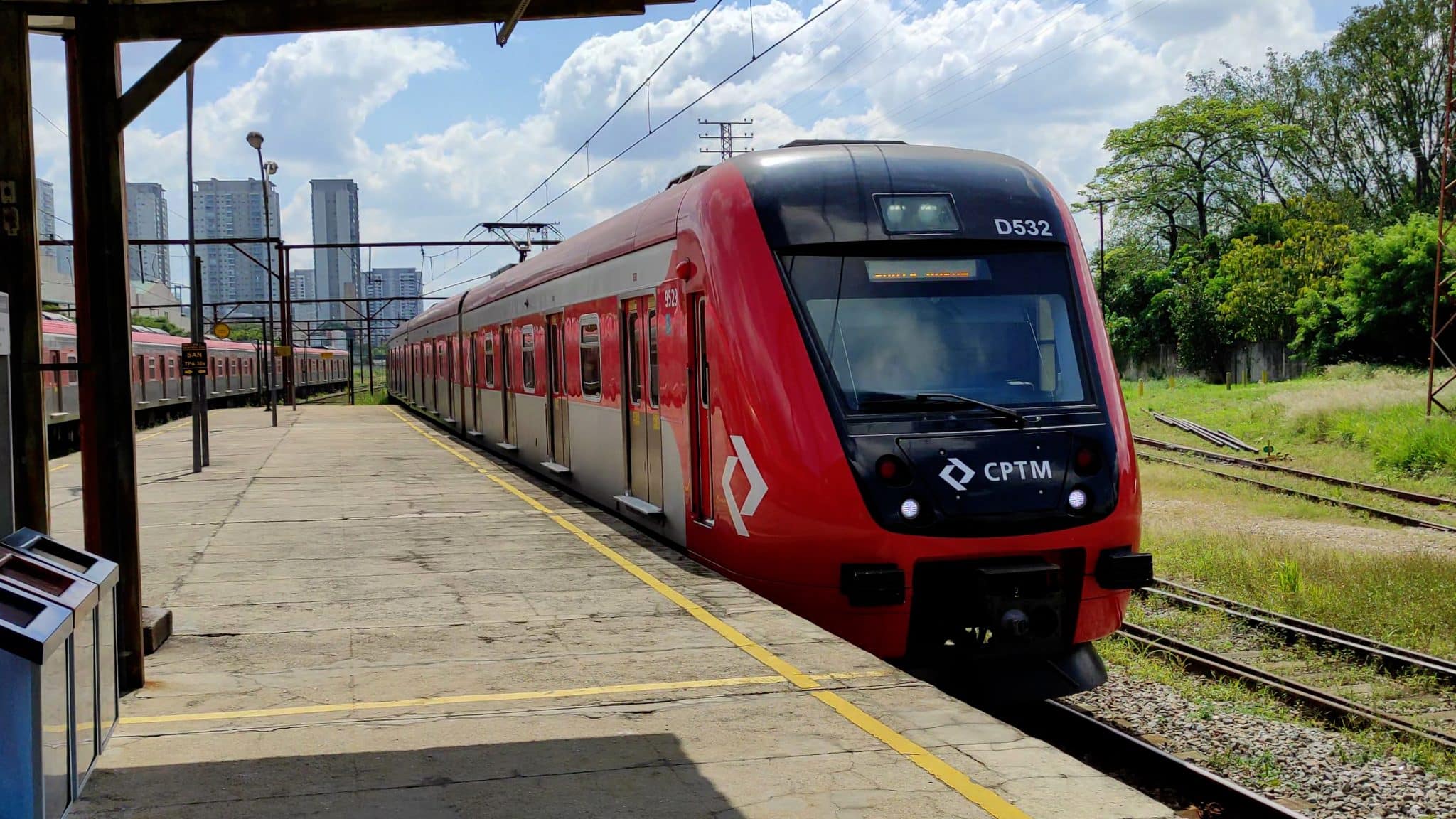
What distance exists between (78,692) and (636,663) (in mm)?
2771

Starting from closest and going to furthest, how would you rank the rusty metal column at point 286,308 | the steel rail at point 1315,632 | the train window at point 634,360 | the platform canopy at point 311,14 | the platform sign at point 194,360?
the platform canopy at point 311,14, the steel rail at point 1315,632, the train window at point 634,360, the platform sign at point 194,360, the rusty metal column at point 286,308

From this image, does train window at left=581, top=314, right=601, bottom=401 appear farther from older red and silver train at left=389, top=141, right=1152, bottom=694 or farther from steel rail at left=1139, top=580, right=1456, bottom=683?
steel rail at left=1139, top=580, right=1456, bottom=683

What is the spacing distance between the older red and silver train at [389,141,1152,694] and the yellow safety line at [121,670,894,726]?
1.08 metres

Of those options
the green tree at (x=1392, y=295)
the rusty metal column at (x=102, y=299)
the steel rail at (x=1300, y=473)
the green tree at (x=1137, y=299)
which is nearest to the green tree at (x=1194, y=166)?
the green tree at (x=1137, y=299)

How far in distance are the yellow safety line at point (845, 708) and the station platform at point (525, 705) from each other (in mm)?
16

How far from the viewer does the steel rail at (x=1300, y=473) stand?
17781 mm

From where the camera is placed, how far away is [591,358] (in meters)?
13.0

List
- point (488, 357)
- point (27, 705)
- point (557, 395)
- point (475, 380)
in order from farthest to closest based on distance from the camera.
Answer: point (475, 380)
point (488, 357)
point (557, 395)
point (27, 705)

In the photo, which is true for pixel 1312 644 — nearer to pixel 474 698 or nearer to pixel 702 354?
pixel 702 354

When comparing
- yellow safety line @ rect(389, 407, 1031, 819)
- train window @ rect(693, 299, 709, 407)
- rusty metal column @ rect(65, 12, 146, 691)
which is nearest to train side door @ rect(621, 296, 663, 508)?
yellow safety line @ rect(389, 407, 1031, 819)

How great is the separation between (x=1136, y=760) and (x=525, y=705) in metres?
3.12

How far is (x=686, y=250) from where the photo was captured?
9078 mm

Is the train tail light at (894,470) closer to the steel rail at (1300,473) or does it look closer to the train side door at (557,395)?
the train side door at (557,395)

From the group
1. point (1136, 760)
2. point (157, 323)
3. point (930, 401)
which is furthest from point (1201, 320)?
point (157, 323)
